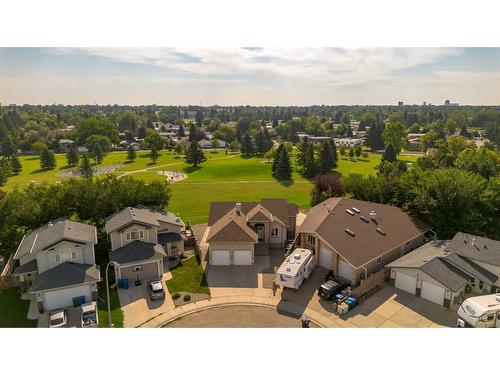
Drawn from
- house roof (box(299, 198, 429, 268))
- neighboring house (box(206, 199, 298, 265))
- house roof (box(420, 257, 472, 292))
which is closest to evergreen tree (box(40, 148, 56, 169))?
neighboring house (box(206, 199, 298, 265))

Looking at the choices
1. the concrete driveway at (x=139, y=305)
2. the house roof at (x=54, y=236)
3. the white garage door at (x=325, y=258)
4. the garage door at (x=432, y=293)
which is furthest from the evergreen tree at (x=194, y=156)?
the garage door at (x=432, y=293)

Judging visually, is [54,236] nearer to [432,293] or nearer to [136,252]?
[136,252]

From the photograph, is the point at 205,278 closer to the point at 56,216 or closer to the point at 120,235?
the point at 120,235

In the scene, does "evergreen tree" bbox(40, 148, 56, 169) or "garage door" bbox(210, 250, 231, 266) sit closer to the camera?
"garage door" bbox(210, 250, 231, 266)

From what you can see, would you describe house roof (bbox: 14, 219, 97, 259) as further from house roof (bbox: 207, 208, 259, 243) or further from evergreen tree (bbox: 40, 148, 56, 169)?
evergreen tree (bbox: 40, 148, 56, 169)

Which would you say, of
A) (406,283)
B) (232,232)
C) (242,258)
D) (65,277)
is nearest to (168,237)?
(232,232)

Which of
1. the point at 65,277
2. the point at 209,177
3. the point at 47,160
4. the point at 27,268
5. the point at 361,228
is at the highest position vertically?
the point at 361,228

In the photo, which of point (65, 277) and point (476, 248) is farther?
point (476, 248)
